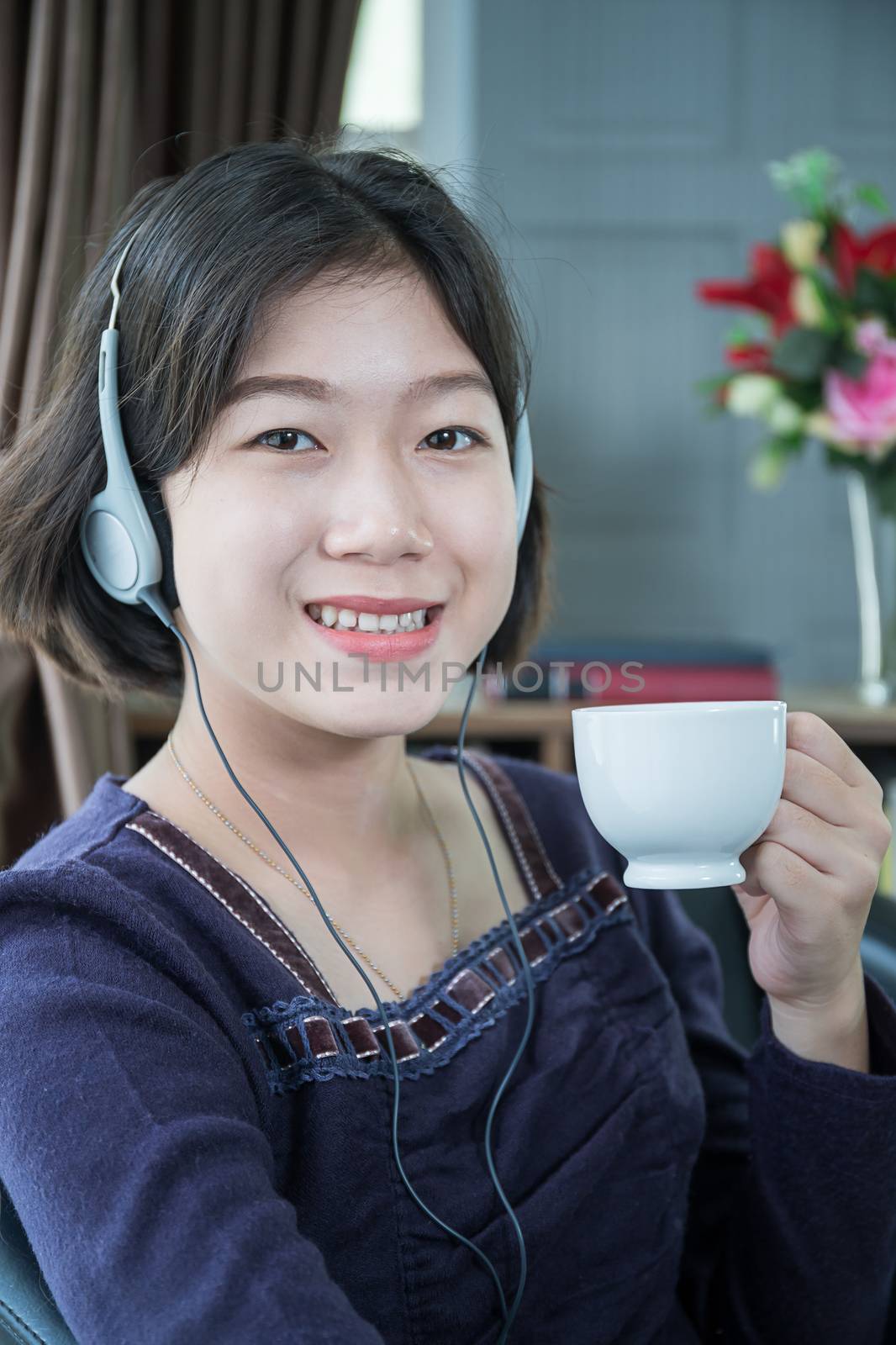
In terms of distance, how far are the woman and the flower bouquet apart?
1265 mm

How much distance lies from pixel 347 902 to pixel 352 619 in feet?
0.74

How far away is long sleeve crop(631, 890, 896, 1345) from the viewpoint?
35.4 inches

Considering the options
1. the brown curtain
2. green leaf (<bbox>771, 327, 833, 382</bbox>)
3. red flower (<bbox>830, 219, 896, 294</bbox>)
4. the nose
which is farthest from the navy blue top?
red flower (<bbox>830, 219, 896, 294</bbox>)

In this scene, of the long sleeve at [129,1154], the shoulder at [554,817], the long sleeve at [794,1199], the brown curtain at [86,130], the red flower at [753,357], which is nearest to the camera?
the long sleeve at [129,1154]

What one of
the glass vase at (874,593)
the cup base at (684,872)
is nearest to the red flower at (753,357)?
the glass vase at (874,593)

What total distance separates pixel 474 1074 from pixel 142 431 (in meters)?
0.49

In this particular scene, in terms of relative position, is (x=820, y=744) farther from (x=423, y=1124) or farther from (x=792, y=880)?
(x=423, y=1124)

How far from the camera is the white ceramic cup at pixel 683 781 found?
0.66 meters

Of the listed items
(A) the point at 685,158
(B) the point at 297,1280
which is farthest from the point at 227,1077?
(A) the point at 685,158

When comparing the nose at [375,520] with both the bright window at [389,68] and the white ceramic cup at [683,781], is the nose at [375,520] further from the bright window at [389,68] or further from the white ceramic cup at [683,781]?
the bright window at [389,68]

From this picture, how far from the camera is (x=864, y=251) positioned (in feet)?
6.97

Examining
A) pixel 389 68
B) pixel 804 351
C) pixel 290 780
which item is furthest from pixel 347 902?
pixel 389 68

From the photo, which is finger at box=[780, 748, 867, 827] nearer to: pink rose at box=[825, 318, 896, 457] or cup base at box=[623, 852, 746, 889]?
cup base at box=[623, 852, 746, 889]

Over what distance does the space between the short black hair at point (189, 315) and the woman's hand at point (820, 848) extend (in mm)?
361
